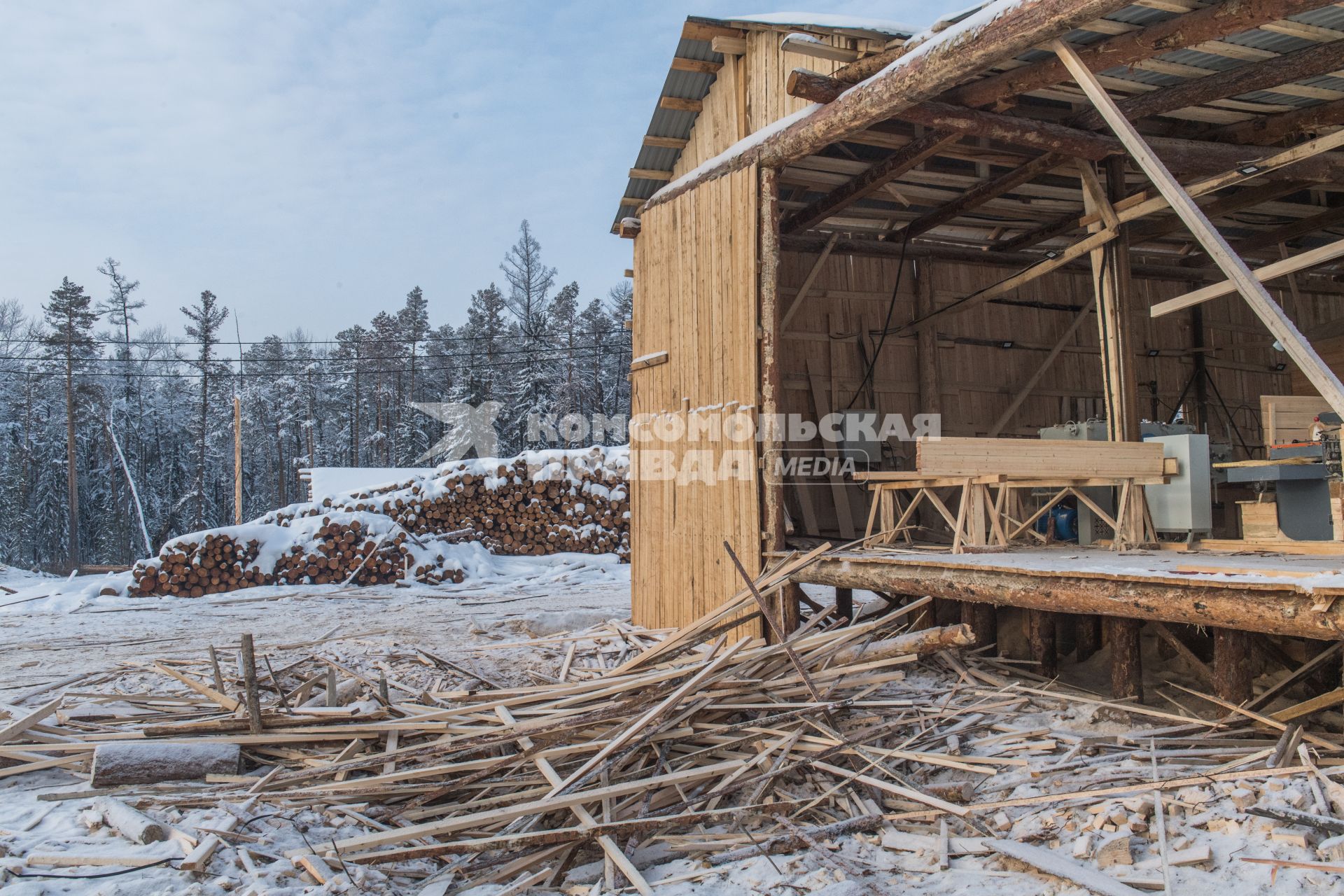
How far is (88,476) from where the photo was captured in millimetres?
37281

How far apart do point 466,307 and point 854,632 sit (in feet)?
136

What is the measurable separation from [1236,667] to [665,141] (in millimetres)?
7748

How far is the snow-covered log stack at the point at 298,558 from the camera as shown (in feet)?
47.1

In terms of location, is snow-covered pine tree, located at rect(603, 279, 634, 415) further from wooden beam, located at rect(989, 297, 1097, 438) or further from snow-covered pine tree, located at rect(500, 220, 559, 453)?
wooden beam, located at rect(989, 297, 1097, 438)

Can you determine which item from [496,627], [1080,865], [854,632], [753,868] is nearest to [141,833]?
[753,868]

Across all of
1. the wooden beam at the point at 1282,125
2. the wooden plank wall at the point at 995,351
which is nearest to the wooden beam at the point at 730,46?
the wooden plank wall at the point at 995,351

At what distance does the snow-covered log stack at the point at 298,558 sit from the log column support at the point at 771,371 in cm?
893

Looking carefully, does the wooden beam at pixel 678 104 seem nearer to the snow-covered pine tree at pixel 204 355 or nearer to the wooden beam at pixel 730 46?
the wooden beam at pixel 730 46

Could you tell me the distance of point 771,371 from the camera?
788 cm

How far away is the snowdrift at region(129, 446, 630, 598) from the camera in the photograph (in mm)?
14625

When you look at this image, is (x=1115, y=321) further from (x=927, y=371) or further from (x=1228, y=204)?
(x=927, y=371)

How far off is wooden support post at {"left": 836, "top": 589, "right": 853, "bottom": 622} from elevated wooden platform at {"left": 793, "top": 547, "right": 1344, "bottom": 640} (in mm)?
1238

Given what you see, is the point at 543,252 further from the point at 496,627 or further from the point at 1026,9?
the point at 1026,9

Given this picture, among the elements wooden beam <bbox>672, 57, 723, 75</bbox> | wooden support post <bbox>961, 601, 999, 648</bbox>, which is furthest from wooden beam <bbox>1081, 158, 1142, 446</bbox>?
wooden beam <bbox>672, 57, 723, 75</bbox>
